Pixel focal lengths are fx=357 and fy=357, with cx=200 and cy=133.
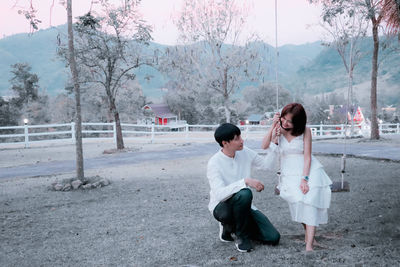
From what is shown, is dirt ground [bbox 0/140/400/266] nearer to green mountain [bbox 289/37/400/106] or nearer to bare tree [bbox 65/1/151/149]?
bare tree [bbox 65/1/151/149]

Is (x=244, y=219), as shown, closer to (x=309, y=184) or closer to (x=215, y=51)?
(x=309, y=184)

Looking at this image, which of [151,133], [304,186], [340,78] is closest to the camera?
[304,186]

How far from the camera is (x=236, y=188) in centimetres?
334

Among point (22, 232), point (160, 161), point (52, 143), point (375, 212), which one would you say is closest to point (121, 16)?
point (160, 161)

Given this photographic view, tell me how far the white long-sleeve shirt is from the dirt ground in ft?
2.11

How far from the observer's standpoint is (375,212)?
5016 millimetres

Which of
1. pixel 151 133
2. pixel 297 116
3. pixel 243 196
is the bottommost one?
pixel 151 133

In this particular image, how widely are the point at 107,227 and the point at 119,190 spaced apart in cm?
251

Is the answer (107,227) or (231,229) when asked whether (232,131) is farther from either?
(107,227)

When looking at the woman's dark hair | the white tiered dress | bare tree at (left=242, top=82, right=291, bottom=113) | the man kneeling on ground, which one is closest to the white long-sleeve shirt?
the man kneeling on ground

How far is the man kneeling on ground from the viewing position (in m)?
3.42

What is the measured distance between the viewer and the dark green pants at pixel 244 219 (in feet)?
11.3

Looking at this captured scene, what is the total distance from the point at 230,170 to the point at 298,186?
2.20 ft

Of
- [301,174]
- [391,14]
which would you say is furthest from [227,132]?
[391,14]
